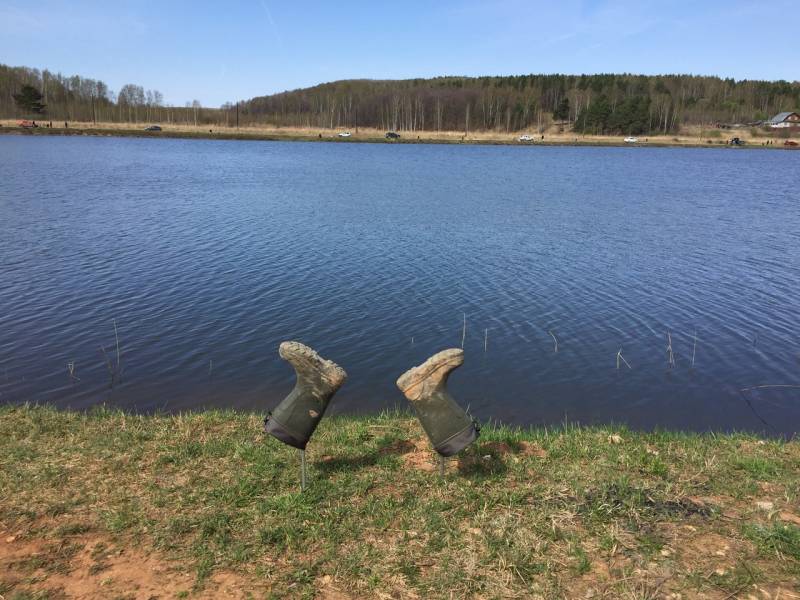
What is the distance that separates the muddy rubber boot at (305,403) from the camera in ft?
23.7

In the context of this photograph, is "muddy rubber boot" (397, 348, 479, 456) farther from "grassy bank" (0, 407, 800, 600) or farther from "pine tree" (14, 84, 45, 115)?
"pine tree" (14, 84, 45, 115)

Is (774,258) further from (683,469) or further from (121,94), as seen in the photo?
(121,94)

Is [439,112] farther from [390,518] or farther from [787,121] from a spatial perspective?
[390,518]

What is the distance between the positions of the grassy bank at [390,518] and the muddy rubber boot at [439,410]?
843mm

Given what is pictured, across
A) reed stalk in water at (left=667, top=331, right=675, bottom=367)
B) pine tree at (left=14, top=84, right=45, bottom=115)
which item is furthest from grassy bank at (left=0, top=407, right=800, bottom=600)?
pine tree at (left=14, top=84, right=45, bottom=115)

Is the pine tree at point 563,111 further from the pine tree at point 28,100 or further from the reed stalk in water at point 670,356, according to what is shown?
the reed stalk in water at point 670,356

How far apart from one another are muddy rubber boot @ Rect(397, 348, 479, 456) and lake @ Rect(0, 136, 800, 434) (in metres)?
6.62

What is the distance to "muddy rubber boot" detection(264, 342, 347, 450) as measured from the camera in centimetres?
722

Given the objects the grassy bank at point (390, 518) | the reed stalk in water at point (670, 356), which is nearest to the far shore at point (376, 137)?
the reed stalk in water at point (670, 356)

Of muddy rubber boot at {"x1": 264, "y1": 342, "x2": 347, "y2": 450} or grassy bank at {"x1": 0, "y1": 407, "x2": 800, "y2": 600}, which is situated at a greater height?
muddy rubber boot at {"x1": 264, "y1": 342, "x2": 347, "y2": 450}

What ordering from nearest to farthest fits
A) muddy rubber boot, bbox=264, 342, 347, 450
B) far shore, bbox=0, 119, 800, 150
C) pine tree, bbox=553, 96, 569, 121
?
muddy rubber boot, bbox=264, 342, 347, 450 < far shore, bbox=0, 119, 800, 150 < pine tree, bbox=553, 96, 569, 121

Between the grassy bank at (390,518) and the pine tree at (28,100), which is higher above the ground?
the pine tree at (28,100)

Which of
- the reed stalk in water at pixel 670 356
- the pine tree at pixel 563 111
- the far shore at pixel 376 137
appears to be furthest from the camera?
the pine tree at pixel 563 111

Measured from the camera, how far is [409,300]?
21.7 m
